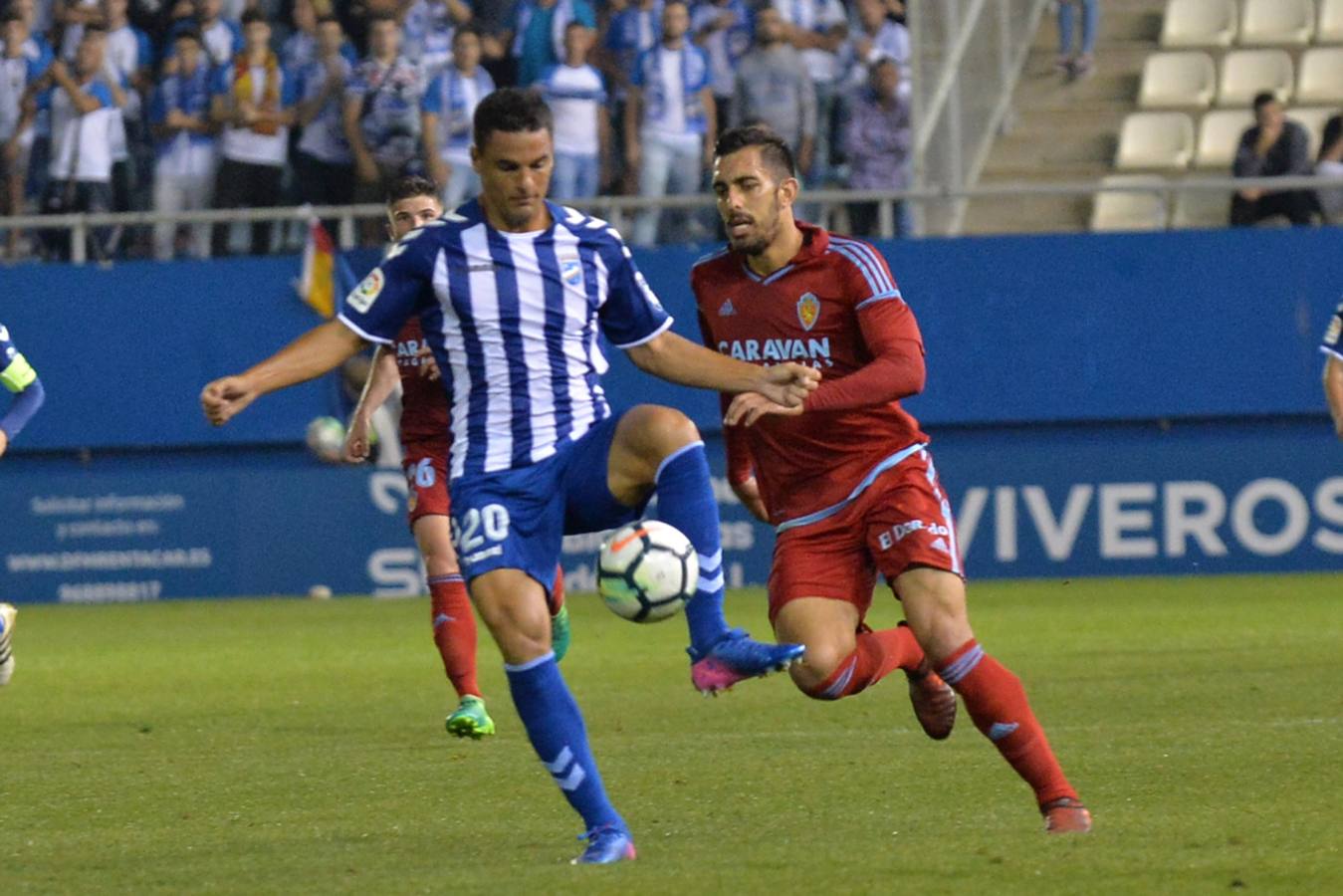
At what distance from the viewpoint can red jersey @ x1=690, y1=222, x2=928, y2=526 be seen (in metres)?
7.31

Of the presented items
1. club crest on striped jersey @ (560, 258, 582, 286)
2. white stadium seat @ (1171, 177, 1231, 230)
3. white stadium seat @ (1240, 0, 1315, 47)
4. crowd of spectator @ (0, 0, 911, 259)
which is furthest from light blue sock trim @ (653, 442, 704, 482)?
white stadium seat @ (1240, 0, 1315, 47)

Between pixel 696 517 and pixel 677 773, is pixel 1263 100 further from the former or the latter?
pixel 696 517

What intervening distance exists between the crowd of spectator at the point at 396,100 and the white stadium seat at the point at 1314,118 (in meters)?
3.12

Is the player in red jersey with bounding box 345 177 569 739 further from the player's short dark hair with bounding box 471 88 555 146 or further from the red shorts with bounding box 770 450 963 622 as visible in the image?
→ the player's short dark hair with bounding box 471 88 555 146

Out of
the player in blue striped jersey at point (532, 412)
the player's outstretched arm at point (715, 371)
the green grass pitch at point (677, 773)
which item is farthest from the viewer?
the player's outstretched arm at point (715, 371)

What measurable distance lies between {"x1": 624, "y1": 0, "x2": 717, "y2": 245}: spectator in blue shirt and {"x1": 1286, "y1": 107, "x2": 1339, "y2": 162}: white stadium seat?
174 inches

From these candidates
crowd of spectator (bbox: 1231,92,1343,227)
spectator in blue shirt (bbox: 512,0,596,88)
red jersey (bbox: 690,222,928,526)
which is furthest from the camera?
spectator in blue shirt (bbox: 512,0,596,88)

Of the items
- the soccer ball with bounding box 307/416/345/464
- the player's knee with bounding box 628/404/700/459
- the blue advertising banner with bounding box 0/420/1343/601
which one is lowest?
the blue advertising banner with bounding box 0/420/1343/601

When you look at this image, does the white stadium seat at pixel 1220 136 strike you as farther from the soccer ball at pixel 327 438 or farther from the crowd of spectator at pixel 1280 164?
the soccer ball at pixel 327 438

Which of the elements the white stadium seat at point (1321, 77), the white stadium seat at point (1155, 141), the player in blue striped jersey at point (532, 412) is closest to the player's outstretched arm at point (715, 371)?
the player in blue striped jersey at point (532, 412)

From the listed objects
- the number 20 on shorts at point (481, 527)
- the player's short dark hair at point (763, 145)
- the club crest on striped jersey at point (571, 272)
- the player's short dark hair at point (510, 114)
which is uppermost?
the player's short dark hair at point (510, 114)

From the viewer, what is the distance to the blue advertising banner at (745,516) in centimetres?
1719

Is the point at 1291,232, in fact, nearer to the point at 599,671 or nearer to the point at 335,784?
the point at 599,671

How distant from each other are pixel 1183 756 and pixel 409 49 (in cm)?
1082
